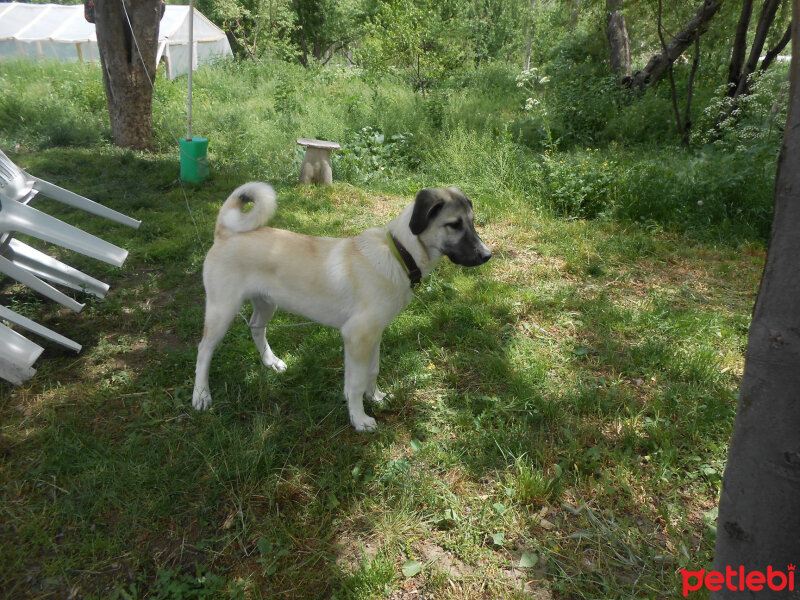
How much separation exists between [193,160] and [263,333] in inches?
192

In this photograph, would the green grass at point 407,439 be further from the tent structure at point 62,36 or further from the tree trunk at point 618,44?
the tent structure at point 62,36

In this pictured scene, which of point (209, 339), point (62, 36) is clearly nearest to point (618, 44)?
point (209, 339)

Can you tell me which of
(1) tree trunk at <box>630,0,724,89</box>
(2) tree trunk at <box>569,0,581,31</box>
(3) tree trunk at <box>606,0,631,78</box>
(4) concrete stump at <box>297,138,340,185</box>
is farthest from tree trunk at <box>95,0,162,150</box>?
(3) tree trunk at <box>606,0,631,78</box>

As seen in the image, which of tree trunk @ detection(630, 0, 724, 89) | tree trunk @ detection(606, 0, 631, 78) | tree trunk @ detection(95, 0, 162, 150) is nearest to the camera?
tree trunk @ detection(95, 0, 162, 150)

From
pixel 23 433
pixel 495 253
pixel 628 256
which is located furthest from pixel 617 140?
pixel 23 433

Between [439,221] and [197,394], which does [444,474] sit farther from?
[197,394]

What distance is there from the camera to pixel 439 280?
16.0 feet

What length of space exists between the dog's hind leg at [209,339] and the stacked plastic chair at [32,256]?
3.23ft

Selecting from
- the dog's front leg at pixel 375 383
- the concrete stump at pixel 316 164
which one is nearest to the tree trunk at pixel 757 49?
the concrete stump at pixel 316 164

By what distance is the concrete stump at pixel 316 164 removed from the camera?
7504mm

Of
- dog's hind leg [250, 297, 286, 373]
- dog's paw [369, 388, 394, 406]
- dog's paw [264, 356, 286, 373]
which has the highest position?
dog's hind leg [250, 297, 286, 373]

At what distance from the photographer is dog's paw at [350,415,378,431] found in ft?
10.1

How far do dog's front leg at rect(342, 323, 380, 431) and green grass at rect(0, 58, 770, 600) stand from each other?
133 mm

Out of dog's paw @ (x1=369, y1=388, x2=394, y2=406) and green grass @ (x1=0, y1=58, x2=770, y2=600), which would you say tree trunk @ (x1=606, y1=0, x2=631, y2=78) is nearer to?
green grass @ (x1=0, y1=58, x2=770, y2=600)
